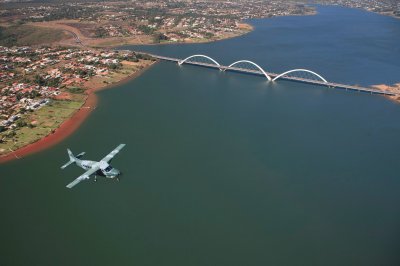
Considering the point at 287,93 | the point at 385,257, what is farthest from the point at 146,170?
the point at 287,93

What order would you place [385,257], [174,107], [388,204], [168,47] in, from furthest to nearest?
1. [168,47]
2. [174,107]
3. [388,204]
4. [385,257]

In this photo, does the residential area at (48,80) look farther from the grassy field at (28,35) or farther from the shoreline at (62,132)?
the grassy field at (28,35)

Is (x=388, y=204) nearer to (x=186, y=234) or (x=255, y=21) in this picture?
(x=186, y=234)

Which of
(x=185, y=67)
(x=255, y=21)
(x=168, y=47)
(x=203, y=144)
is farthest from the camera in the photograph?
(x=255, y=21)

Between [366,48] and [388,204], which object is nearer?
[388,204]

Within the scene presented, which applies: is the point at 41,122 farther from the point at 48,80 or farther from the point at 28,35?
the point at 28,35

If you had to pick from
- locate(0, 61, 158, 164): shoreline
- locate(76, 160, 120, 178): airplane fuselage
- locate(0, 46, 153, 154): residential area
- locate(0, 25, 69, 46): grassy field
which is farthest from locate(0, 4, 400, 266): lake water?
locate(0, 25, 69, 46): grassy field
